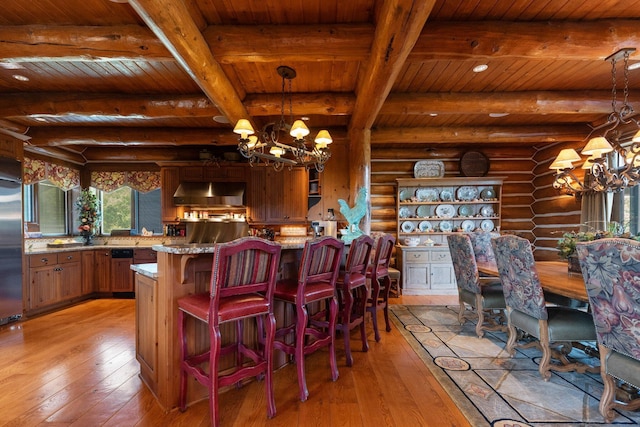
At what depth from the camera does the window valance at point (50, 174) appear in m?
4.98

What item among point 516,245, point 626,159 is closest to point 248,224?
point 516,245

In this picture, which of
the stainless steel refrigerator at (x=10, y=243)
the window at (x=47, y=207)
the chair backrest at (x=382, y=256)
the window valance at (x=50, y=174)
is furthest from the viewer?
the window at (x=47, y=207)

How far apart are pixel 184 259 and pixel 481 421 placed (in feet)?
7.06

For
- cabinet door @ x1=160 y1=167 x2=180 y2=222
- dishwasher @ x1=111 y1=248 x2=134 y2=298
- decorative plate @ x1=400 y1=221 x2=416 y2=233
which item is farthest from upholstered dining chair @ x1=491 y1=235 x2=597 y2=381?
dishwasher @ x1=111 y1=248 x2=134 y2=298

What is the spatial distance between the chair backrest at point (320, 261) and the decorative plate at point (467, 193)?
461 cm

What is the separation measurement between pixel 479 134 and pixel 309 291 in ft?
15.0

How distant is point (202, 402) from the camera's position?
209cm

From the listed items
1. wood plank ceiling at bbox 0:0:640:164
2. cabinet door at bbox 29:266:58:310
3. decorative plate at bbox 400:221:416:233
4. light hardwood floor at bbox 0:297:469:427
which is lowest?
light hardwood floor at bbox 0:297:469:427

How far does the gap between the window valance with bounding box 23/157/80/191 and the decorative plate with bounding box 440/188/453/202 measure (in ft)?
24.0

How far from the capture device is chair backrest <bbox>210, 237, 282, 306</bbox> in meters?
1.65

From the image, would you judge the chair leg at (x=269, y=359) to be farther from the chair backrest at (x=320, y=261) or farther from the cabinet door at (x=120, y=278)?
the cabinet door at (x=120, y=278)

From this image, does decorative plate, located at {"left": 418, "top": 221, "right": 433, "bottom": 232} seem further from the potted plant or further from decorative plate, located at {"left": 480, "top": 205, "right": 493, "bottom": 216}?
the potted plant

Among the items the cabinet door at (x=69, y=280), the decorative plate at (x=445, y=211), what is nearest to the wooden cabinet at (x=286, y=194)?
the decorative plate at (x=445, y=211)

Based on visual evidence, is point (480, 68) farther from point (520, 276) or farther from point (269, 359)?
point (269, 359)
